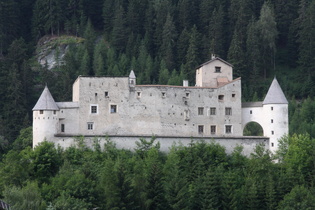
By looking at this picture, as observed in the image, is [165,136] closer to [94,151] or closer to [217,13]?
[94,151]

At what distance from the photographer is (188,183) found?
6350 centimetres

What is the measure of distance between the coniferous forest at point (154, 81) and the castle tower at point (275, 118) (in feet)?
3.40

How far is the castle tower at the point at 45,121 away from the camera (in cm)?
6644

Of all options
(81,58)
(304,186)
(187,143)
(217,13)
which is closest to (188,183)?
(187,143)

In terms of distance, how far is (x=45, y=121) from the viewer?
6669cm

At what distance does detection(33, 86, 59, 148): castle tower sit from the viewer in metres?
66.4

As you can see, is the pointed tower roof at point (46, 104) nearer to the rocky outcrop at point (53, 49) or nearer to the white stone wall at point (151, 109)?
the white stone wall at point (151, 109)

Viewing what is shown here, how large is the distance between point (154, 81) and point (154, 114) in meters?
25.2

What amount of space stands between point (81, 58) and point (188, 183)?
38693mm

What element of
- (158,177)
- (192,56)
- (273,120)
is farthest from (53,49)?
(158,177)

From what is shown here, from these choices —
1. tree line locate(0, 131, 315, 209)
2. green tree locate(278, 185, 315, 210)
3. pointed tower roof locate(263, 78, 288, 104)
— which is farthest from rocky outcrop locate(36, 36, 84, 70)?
green tree locate(278, 185, 315, 210)

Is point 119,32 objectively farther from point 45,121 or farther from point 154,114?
point 45,121

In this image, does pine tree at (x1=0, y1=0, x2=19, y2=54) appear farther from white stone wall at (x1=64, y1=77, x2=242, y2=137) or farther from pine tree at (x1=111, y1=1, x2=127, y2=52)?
white stone wall at (x1=64, y1=77, x2=242, y2=137)

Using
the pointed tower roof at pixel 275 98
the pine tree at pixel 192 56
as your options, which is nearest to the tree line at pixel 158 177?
the pointed tower roof at pixel 275 98
